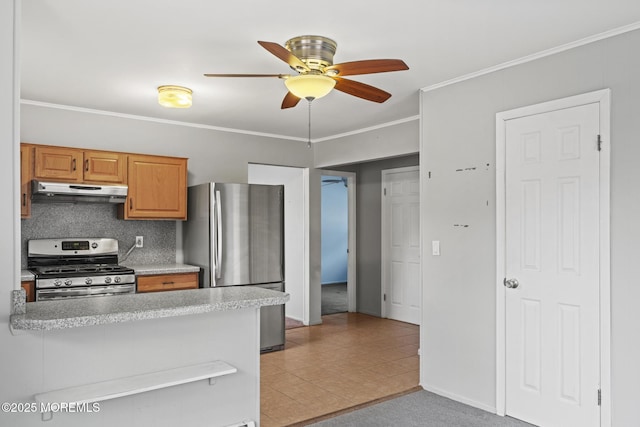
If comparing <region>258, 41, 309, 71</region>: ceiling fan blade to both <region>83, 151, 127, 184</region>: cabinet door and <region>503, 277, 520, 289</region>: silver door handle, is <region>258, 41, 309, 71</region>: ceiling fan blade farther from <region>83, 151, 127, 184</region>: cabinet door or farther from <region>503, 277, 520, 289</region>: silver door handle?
<region>83, 151, 127, 184</region>: cabinet door

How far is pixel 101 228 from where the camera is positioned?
475 cm

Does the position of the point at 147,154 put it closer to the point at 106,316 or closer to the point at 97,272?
the point at 97,272

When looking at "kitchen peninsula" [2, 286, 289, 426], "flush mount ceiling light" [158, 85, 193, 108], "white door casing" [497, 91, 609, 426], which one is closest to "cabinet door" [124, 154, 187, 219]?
"flush mount ceiling light" [158, 85, 193, 108]

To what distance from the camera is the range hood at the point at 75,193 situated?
406 cm

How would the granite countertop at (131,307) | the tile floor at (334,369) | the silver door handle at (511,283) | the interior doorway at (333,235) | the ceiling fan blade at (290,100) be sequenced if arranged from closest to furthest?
the granite countertop at (131,307), the ceiling fan blade at (290,100), the silver door handle at (511,283), the tile floor at (334,369), the interior doorway at (333,235)

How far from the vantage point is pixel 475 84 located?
3525mm

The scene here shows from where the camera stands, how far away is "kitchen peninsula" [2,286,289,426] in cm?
197

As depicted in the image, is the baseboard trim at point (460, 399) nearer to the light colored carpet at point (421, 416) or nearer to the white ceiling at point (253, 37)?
the light colored carpet at point (421, 416)

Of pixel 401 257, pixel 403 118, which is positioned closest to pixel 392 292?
pixel 401 257

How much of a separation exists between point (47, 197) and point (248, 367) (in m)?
2.77

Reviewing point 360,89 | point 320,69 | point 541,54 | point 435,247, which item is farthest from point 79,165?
point 541,54

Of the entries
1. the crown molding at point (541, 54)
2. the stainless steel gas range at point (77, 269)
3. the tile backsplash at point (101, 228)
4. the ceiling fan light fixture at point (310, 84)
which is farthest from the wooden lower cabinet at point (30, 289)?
the crown molding at point (541, 54)

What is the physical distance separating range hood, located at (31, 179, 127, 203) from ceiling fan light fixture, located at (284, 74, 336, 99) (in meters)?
2.49

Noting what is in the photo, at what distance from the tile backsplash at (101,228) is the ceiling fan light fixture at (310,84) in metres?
2.94
